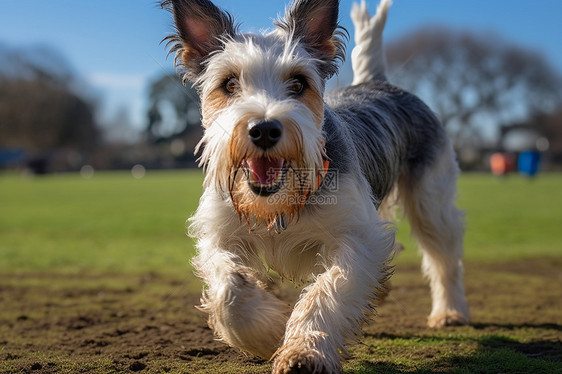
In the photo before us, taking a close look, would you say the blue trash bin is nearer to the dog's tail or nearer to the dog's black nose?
the dog's tail

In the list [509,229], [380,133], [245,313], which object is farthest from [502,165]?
[245,313]

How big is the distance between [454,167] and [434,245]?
937 millimetres

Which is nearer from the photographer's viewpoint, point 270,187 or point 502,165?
point 270,187

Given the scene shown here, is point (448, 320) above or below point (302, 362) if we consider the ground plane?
below

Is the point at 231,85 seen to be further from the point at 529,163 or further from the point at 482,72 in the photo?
the point at 482,72

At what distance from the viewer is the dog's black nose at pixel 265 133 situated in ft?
10.9

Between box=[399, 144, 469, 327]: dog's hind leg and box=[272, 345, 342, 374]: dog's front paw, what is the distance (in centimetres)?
294

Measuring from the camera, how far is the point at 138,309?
635 cm

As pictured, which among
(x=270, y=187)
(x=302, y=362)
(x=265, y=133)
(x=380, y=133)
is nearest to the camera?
(x=302, y=362)

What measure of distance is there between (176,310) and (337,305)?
326cm

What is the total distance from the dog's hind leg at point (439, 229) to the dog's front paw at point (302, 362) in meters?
2.94

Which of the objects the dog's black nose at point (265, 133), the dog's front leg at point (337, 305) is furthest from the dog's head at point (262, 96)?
the dog's front leg at point (337, 305)

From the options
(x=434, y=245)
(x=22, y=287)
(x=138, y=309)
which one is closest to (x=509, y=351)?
(x=434, y=245)

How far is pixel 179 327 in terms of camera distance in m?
5.48
